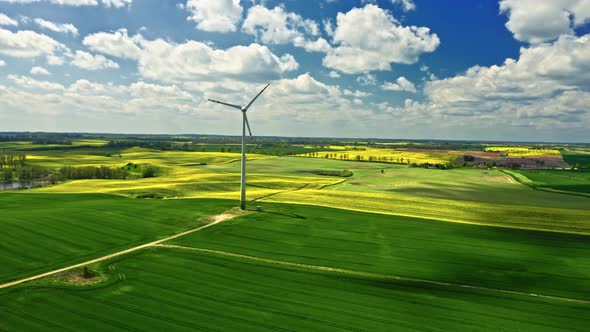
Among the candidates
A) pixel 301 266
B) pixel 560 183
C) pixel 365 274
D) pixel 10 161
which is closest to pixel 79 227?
pixel 301 266

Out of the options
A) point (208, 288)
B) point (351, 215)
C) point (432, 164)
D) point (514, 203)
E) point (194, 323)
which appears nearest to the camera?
point (194, 323)

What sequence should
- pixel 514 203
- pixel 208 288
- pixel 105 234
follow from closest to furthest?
1. pixel 208 288
2. pixel 105 234
3. pixel 514 203

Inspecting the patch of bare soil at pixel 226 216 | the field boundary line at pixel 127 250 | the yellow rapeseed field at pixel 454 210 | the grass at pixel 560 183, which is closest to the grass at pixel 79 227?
the field boundary line at pixel 127 250

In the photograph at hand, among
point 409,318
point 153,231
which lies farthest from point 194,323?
point 153,231

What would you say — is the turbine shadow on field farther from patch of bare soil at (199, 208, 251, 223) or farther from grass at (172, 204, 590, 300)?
patch of bare soil at (199, 208, 251, 223)

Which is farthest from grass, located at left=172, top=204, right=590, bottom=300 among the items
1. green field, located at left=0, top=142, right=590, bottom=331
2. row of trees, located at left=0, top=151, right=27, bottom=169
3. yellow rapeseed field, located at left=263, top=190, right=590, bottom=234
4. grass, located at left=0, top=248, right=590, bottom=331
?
row of trees, located at left=0, top=151, right=27, bottom=169

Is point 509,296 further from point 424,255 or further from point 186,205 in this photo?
point 186,205

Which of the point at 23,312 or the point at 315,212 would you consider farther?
the point at 315,212

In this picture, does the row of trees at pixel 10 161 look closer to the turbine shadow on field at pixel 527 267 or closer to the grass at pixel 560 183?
the turbine shadow on field at pixel 527 267
